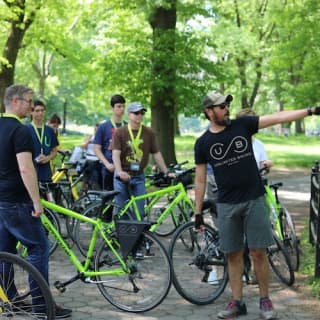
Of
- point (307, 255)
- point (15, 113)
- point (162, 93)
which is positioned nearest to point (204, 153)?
point (15, 113)

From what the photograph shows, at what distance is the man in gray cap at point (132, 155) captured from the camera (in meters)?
7.18

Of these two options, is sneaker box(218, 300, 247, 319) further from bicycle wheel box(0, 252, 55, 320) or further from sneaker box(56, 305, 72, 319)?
bicycle wheel box(0, 252, 55, 320)

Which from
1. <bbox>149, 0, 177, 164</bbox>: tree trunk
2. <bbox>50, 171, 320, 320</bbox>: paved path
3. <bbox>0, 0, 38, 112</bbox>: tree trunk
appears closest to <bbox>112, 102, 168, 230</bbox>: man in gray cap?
<bbox>50, 171, 320, 320</bbox>: paved path

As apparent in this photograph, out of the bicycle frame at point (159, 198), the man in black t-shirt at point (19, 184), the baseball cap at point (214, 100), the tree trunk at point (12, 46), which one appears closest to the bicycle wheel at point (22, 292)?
the man in black t-shirt at point (19, 184)

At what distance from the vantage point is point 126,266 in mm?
5418

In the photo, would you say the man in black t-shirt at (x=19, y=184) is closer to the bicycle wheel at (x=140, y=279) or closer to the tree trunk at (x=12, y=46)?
the bicycle wheel at (x=140, y=279)

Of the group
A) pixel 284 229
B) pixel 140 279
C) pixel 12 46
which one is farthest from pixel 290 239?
pixel 12 46

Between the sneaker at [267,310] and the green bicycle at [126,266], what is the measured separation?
85 centimetres

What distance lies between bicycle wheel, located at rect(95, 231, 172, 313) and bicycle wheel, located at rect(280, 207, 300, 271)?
5.87 feet

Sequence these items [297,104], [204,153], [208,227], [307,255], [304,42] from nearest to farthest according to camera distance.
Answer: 1. [204,153]
2. [208,227]
3. [307,255]
4. [304,42]
5. [297,104]

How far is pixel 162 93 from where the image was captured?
1579 centimetres

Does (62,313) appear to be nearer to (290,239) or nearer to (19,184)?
(19,184)

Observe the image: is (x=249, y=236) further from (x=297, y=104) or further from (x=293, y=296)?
(x=297, y=104)

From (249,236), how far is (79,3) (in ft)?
55.1
